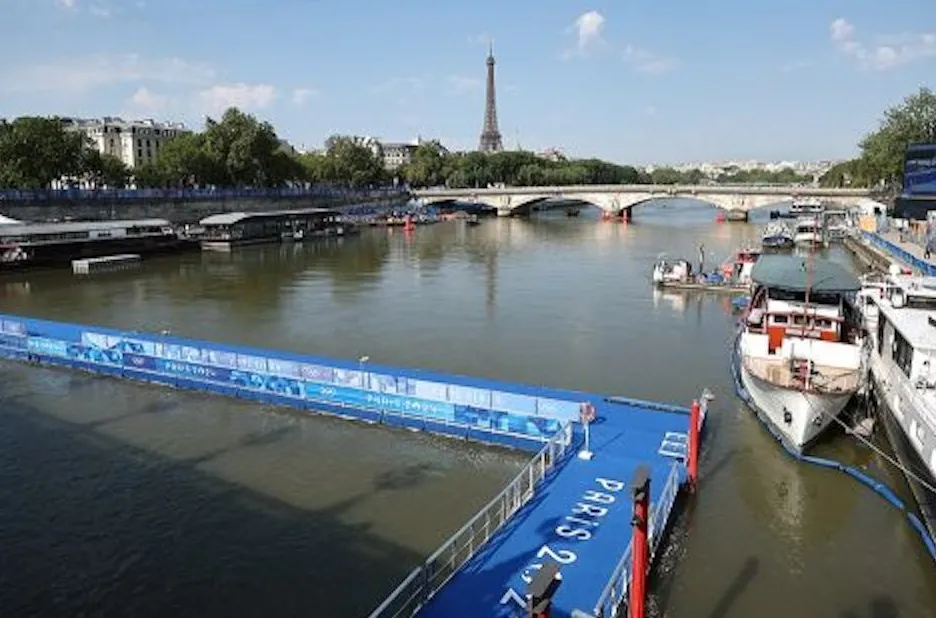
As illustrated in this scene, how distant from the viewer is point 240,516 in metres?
14.7

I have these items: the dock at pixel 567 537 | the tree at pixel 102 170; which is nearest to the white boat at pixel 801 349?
the dock at pixel 567 537

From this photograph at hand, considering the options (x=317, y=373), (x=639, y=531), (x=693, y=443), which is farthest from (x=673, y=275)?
(x=639, y=531)

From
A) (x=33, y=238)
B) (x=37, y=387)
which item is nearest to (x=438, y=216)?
(x=33, y=238)

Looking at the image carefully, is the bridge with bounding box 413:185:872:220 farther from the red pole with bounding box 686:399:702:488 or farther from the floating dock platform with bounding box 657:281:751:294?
the red pole with bounding box 686:399:702:488

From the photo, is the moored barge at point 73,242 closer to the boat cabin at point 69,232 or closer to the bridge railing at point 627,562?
the boat cabin at point 69,232

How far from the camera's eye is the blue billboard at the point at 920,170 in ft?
174

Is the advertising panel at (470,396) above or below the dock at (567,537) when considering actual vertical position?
above

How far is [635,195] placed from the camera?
101 meters

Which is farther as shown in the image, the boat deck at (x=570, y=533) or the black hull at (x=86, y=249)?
the black hull at (x=86, y=249)

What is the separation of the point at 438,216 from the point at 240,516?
312ft

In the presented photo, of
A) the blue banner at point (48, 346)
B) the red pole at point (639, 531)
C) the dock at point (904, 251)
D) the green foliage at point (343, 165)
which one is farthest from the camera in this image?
the green foliage at point (343, 165)

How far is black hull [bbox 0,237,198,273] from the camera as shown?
5016 cm

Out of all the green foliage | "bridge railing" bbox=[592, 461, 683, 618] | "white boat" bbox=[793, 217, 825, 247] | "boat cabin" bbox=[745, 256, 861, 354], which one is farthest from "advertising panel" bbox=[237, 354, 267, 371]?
the green foliage

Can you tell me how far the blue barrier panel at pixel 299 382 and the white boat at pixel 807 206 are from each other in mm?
78097
